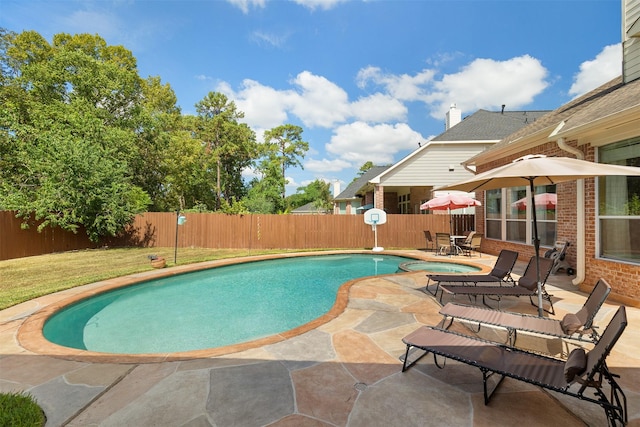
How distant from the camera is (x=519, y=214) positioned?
970cm

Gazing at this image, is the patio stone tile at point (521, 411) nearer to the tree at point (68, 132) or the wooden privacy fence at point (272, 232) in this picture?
the wooden privacy fence at point (272, 232)

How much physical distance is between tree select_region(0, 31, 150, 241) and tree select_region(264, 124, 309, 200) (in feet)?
47.8

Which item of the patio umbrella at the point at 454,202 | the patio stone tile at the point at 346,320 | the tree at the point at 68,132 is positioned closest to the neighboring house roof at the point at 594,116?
the patio umbrella at the point at 454,202

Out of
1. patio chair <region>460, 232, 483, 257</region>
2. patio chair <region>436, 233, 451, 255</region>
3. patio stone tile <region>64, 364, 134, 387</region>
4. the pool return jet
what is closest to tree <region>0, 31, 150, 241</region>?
the pool return jet

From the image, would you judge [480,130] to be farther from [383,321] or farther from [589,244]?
[383,321]

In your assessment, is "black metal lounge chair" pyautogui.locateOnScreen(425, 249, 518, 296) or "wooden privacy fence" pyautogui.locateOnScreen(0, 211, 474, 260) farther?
"wooden privacy fence" pyautogui.locateOnScreen(0, 211, 474, 260)

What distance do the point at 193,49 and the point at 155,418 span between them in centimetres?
1467

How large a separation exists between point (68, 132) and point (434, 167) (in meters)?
20.6

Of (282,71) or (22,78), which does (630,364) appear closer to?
(282,71)

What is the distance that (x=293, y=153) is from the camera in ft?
126

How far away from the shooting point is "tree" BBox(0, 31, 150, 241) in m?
13.8

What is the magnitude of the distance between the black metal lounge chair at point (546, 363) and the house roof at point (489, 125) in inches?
596

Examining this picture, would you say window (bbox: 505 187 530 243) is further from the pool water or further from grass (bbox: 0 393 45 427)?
grass (bbox: 0 393 45 427)

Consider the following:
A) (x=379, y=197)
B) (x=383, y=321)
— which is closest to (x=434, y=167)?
(x=379, y=197)
